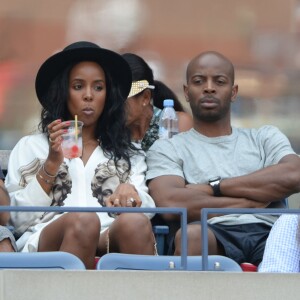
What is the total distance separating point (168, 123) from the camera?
8430mm

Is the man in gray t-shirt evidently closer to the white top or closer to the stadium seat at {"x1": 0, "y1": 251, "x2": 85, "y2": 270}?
the white top

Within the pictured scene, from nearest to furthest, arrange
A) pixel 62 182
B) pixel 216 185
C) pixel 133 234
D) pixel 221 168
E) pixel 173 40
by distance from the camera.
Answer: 1. pixel 133 234
2. pixel 62 182
3. pixel 216 185
4. pixel 221 168
5. pixel 173 40

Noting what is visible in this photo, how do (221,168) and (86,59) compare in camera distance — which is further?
(86,59)

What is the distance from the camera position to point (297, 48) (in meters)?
9.52

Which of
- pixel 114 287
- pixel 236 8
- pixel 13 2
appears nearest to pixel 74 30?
pixel 13 2

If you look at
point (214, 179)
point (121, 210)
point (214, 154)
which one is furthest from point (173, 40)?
point (121, 210)

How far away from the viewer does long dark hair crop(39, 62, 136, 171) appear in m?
7.70

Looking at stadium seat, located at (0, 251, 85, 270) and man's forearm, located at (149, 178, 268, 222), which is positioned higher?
man's forearm, located at (149, 178, 268, 222)

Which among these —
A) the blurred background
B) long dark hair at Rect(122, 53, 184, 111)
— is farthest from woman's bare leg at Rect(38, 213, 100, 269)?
the blurred background

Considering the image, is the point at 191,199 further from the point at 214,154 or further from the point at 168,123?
the point at 168,123

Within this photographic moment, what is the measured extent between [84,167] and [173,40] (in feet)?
7.09

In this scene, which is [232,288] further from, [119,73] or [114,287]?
[119,73]

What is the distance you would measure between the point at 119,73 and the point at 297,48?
208cm

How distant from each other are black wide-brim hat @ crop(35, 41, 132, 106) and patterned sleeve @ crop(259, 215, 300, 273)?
1439mm
